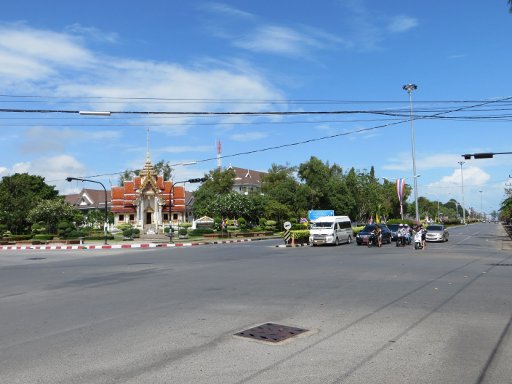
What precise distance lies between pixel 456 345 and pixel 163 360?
3.99m

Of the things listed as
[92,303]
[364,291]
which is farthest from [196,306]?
[364,291]

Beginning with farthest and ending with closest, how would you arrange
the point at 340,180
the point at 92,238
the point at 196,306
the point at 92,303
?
1. the point at 340,180
2. the point at 92,238
3. the point at 92,303
4. the point at 196,306

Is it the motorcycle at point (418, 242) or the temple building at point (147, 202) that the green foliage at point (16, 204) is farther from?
the motorcycle at point (418, 242)

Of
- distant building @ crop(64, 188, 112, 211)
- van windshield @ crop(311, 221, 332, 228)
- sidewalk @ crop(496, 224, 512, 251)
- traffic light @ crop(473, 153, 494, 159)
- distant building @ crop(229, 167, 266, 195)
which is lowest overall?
sidewalk @ crop(496, 224, 512, 251)

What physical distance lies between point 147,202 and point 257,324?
71629 mm

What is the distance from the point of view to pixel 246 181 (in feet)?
359

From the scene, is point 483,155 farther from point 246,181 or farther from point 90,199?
point 90,199

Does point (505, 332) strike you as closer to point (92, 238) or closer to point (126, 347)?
point (126, 347)

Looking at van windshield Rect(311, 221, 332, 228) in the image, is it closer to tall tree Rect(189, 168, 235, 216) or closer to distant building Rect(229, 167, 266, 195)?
tall tree Rect(189, 168, 235, 216)

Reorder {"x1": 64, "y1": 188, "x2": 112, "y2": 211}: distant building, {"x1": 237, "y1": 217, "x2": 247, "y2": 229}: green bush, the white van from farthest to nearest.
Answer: {"x1": 64, "y1": 188, "x2": 112, "y2": 211}: distant building → {"x1": 237, "y1": 217, "x2": 247, "y2": 229}: green bush → the white van

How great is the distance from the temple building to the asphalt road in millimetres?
61725

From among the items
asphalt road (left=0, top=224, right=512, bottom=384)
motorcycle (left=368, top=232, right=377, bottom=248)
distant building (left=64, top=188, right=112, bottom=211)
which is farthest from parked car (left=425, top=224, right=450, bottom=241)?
distant building (left=64, top=188, right=112, bottom=211)

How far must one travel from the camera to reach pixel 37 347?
274 inches

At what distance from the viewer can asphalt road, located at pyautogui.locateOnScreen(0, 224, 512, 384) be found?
567 centimetres
